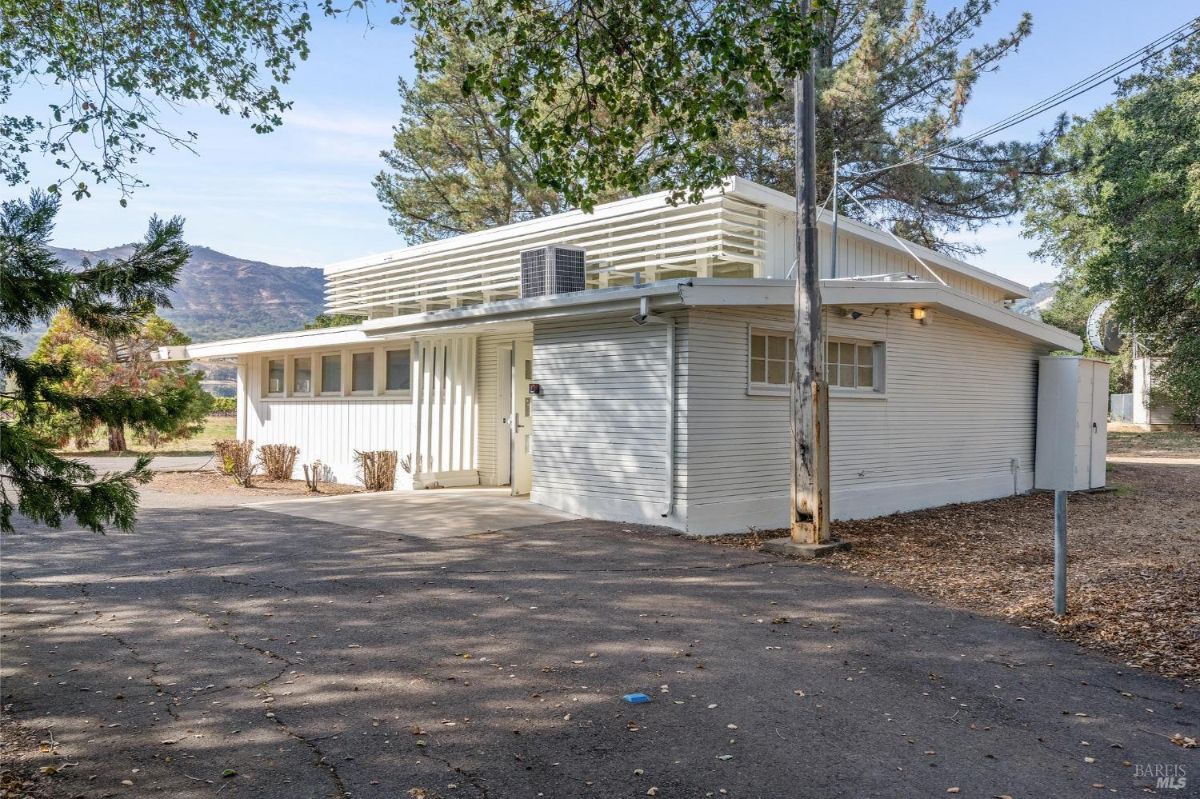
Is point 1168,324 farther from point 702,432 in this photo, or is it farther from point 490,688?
point 490,688

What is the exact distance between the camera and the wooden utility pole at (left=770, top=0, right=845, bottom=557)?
8594 millimetres

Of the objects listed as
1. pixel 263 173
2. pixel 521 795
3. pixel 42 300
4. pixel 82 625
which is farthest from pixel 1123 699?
pixel 263 173

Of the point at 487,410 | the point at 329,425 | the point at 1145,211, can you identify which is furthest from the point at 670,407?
the point at 1145,211

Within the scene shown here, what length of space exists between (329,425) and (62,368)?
1144cm

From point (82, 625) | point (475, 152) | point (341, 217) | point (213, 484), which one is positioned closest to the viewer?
point (82, 625)

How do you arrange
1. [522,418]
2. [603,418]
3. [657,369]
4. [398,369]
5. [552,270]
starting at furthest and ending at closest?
[398,369] < [522,418] < [552,270] < [603,418] < [657,369]

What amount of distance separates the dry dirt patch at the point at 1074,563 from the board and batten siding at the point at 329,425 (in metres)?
6.75

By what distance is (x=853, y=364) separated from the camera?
37.6 feet

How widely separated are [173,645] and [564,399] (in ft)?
19.2

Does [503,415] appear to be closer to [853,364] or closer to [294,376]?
[853,364]

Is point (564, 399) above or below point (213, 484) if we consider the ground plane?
above

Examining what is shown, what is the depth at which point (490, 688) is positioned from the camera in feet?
15.0

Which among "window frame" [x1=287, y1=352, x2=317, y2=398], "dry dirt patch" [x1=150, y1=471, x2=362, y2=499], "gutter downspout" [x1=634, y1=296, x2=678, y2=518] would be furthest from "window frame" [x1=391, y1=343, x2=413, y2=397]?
"gutter downspout" [x1=634, y1=296, x2=678, y2=518]

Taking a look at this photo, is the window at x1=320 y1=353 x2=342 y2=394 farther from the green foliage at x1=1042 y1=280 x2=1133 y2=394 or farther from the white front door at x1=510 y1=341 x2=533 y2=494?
the green foliage at x1=1042 y1=280 x2=1133 y2=394
